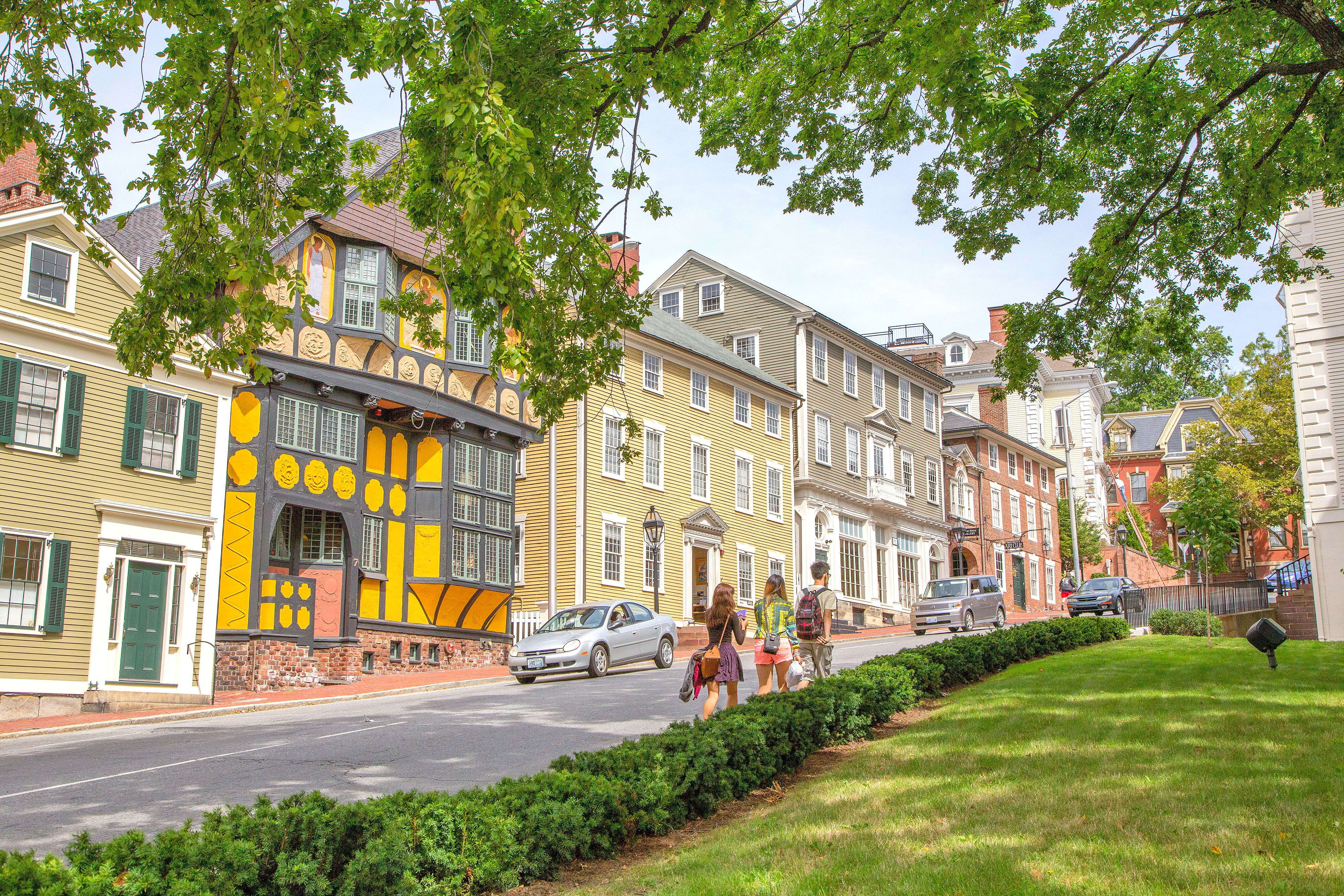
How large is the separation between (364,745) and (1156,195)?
40.1ft

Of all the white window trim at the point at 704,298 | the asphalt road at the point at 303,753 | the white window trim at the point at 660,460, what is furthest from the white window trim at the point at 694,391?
the asphalt road at the point at 303,753

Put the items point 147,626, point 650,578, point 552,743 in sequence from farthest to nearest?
point 650,578 < point 147,626 < point 552,743

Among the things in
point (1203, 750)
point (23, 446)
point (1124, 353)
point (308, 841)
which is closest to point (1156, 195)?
point (1124, 353)

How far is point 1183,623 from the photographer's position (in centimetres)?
2955

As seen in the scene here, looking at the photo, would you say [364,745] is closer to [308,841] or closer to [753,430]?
[308,841]

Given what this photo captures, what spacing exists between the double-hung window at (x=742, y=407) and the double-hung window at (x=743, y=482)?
115 cm

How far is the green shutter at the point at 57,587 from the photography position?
18969 millimetres

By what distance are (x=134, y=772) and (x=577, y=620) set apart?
11.7 metres

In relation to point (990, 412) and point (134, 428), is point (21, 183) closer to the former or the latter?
point (134, 428)

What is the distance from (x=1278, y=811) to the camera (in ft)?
22.0

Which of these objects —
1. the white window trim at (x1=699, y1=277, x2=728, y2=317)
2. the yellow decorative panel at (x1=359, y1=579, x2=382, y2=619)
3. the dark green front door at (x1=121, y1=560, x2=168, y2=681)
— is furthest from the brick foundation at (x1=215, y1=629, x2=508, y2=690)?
the white window trim at (x1=699, y1=277, x2=728, y2=317)

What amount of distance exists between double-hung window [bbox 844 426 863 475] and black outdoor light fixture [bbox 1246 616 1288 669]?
2751 centimetres

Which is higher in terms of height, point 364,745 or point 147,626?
point 147,626

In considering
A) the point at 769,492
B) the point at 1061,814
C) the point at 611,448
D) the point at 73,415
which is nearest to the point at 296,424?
the point at 73,415
